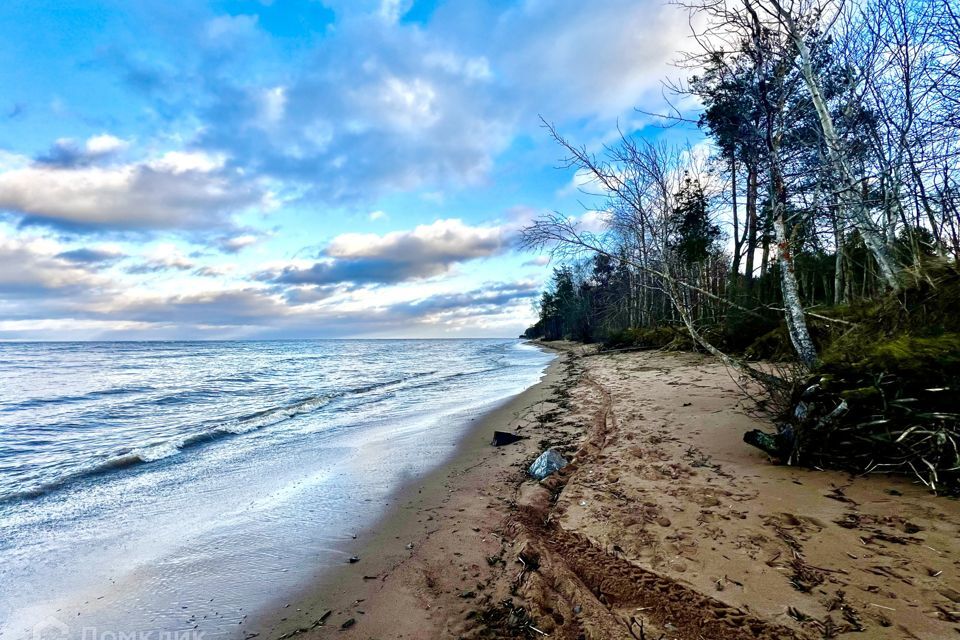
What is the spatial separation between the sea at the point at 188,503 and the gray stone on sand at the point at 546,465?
158 centimetres

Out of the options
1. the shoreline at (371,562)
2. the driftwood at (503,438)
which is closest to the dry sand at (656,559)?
the shoreline at (371,562)

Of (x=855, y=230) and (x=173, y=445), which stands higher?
(x=855, y=230)

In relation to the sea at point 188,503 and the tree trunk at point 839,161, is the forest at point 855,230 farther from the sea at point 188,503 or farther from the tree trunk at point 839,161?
the sea at point 188,503

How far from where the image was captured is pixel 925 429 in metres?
3.74

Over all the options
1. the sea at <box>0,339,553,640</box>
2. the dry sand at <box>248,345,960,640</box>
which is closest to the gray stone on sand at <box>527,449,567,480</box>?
the dry sand at <box>248,345,960,640</box>

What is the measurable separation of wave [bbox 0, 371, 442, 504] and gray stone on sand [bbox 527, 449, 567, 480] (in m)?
6.82

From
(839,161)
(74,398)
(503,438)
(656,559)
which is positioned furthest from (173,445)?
(839,161)

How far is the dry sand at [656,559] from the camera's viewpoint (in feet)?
7.61

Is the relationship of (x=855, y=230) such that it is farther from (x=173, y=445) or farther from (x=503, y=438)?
(x=173, y=445)

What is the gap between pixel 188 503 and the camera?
520 cm

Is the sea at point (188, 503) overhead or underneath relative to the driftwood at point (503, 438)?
underneath

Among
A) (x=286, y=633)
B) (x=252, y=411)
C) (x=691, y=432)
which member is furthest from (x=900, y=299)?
(x=252, y=411)

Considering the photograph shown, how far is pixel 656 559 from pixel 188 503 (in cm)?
546

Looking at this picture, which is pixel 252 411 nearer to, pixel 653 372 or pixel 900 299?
pixel 653 372
